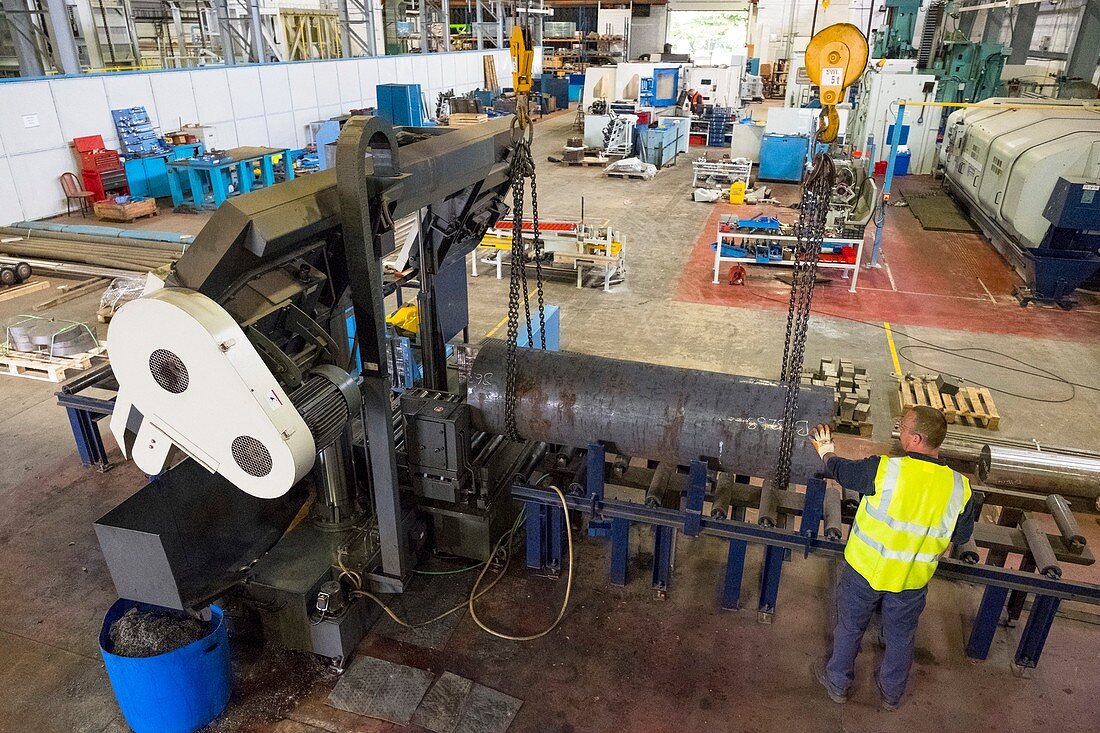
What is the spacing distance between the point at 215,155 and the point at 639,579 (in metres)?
12.8

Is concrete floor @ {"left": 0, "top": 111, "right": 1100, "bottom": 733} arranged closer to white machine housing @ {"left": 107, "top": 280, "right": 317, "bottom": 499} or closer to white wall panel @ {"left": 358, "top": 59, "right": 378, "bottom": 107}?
white machine housing @ {"left": 107, "top": 280, "right": 317, "bottom": 499}

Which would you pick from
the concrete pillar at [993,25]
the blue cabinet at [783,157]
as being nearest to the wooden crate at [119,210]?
the blue cabinet at [783,157]

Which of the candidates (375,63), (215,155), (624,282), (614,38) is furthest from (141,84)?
(614,38)

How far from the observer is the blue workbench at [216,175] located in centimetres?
1342

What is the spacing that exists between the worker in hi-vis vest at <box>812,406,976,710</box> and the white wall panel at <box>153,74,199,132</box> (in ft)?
49.7

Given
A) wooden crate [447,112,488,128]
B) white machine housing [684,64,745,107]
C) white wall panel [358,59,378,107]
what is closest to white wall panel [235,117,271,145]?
white wall panel [358,59,378,107]

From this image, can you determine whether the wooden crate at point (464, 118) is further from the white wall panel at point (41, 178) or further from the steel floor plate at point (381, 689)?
the steel floor plate at point (381, 689)

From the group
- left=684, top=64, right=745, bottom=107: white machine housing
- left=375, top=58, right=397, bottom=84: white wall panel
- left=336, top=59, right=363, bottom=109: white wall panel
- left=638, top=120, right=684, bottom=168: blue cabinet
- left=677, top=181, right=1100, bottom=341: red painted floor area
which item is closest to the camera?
left=677, top=181, right=1100, bottom=341: red painted floor area

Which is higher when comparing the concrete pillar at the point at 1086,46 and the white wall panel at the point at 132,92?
the concrete pillar at the point at 1086,46

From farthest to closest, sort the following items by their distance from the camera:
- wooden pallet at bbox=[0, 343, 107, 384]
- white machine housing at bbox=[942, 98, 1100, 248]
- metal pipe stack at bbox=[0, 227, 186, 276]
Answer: white machine housing at bbox=[942, 98, 1100, 248], metal pipe stack at bbox=[0, 227, 186, 276], wooden pallet at bbox=[0, 343, 107, 384]

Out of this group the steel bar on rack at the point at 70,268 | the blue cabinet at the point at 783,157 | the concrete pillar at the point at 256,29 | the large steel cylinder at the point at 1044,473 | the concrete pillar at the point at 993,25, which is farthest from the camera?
the concrete pillar at the point at 993,25

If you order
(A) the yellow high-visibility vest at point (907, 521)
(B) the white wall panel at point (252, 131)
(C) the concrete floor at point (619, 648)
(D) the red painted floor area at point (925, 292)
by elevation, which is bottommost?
(C) the concrete floor at point (619, 648)

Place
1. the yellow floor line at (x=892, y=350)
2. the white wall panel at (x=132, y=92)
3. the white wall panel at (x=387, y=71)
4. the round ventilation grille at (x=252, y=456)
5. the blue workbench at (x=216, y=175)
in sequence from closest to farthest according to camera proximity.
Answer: the round ventilation grille at (x=252, y=456), the yellow floor line at (x=892, y=350), the white wall panel at (x=132, y=92), the blue workbench at (x=216, y=175), the white wall panel at (x=387, y=71)

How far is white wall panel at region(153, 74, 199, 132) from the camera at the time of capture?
14.2 m
